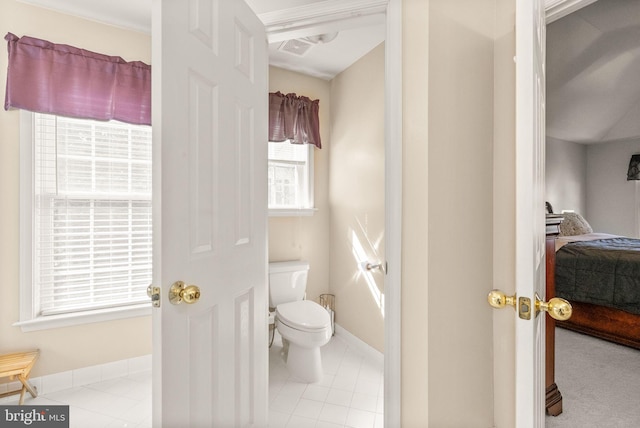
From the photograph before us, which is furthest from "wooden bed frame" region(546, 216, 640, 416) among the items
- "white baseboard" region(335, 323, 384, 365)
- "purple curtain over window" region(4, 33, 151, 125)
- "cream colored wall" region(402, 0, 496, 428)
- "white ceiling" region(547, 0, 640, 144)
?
"purple curtain over window" region(4, 33, 151, 125)

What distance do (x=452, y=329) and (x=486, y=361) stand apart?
0.30 meters

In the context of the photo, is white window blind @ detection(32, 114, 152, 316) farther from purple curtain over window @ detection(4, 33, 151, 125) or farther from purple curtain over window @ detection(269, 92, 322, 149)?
purple curtain over window @ detection(269, 92, 322, 149)

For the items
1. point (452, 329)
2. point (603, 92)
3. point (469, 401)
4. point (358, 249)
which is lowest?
point (469, 401)

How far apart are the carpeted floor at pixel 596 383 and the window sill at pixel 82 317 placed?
2604 millimetres

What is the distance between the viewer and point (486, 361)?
4.50 ft

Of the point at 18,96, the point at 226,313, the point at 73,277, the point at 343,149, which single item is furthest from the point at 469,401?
the point at 18,96

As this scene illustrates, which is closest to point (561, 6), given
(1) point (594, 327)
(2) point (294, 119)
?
(2) point (294, 119)

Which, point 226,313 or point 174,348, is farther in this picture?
point 226,313

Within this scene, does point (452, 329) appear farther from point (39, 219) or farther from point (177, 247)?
point (39, 219)

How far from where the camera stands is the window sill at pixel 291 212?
262cm

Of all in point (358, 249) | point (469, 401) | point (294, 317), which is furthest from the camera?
point (358, 249)

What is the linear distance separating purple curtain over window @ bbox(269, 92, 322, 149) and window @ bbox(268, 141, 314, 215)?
0.46 ft

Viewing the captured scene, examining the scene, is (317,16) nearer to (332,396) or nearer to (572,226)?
(332,396)

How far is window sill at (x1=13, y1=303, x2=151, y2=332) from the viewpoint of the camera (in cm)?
190
